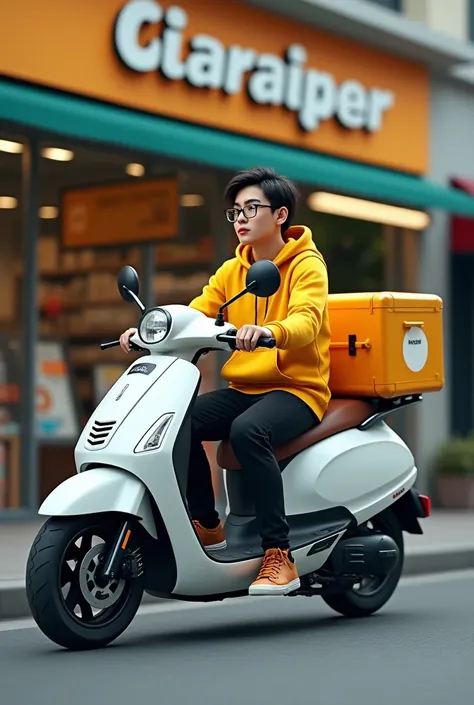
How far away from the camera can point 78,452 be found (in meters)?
5.69

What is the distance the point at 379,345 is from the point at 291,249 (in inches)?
24.6

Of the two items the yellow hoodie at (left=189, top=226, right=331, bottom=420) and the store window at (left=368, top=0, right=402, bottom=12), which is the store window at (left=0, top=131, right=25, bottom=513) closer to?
the yellow hoodie at (left=189, top=226, right=331, bottom=420)

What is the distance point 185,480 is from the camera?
5.68 m

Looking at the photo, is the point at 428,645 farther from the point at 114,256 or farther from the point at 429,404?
the point at 429,404

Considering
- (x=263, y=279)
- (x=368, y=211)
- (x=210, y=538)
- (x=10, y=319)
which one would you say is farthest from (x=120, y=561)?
(x=368, y=211)

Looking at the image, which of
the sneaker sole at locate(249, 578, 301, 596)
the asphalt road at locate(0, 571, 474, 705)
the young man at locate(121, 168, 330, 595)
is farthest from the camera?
the young man at locate(121, 168, 330, 595)

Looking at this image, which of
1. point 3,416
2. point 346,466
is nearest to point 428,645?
point 346,466

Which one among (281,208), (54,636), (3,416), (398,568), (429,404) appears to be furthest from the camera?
(429,404)

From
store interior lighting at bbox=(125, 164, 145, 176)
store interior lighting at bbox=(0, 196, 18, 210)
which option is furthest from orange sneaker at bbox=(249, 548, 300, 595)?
store interior lighting at bbox=(125, 164, 145, 176)

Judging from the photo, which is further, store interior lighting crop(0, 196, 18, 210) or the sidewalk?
store interior lighting crop(0, 196, 18, 210)

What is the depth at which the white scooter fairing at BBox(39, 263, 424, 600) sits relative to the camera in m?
5.53

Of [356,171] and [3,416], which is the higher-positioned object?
[356,171]

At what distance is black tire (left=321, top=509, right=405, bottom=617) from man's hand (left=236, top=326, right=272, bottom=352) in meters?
1.46

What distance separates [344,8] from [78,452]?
30.0 ft
